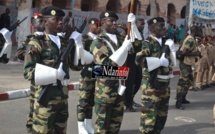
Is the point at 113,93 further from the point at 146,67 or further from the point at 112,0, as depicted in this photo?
the point at 112,0

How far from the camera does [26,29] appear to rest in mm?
14812

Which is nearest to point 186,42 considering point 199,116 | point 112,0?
point 199,116

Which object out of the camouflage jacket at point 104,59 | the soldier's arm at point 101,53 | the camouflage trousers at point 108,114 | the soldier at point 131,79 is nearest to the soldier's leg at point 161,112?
the camouflage trousers at point 108,114

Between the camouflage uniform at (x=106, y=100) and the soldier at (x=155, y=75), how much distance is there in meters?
0.69

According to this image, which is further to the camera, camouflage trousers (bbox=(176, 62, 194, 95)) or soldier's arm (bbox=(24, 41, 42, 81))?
camouflage trousers (bbox=(176, 62, 194, 95))

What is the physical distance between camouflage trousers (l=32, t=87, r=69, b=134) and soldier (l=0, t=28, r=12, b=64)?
1.66 m

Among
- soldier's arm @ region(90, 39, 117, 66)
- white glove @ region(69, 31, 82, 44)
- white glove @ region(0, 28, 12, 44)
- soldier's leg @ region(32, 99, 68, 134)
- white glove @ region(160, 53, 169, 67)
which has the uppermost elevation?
white glove @ region(69, 31, 82, 44)

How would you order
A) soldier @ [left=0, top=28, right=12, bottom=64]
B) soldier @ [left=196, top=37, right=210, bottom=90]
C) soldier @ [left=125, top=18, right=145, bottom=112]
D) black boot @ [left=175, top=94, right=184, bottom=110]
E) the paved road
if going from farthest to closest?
1. soldier @ [left=196, top=37, right=210, bottom=90]
2. black boot @ [left=175, top=94, right=184, bottom=110]
3. soldier @ [left=125, top=18, right=145, bottom=112]
4. the paved road
5. soldier @ [left=0, top=28, right=12, bottom=64]

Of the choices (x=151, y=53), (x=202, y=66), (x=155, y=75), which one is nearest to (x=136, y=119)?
(x=155, y=75)

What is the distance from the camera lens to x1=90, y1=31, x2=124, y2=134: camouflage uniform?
5.34 meters

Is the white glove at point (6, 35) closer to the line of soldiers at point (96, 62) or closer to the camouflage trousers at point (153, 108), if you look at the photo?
the line of soldiers at point (96, 62)

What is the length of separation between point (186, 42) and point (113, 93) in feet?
14.2

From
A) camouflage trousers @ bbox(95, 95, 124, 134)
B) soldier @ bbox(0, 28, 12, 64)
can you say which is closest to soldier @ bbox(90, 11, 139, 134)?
camouflage trousers @ bbox(95, 95, 124, 134)

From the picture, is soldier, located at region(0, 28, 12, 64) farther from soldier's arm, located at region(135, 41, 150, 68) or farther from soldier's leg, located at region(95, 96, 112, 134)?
soldier's arm, located at region(135, 41, 150, 68)
